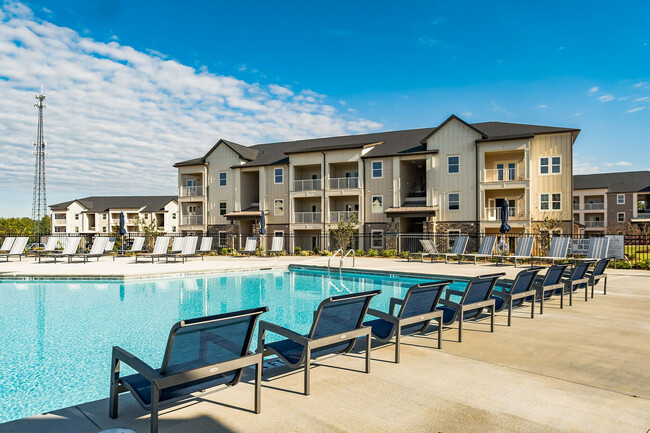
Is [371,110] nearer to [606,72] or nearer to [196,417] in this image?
[606,72]

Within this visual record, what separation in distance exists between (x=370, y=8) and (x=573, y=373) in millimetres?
21583

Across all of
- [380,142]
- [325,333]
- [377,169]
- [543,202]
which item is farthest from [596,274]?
[380,142]

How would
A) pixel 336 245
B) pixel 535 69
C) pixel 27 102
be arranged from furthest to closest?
pixel 27 102
pixel 336 245
pixel 535 69

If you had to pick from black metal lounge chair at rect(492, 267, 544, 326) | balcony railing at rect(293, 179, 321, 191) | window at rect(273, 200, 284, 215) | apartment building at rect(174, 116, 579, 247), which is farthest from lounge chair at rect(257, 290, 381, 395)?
window at rect(273, 200, 284, 215)

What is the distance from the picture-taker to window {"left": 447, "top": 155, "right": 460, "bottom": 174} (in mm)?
28859

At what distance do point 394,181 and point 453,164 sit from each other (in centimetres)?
430

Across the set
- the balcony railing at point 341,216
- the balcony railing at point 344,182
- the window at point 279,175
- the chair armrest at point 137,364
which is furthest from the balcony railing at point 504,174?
the chair armrest at point 137,364

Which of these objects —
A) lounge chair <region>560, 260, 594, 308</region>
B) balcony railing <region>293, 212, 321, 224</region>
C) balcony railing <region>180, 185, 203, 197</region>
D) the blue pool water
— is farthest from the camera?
balcony railing <region>180, 185, 203, 197</region>

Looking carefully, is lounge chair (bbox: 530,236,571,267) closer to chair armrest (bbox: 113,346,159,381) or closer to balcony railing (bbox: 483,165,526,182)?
balcony railing (bbox: 483,165,526,182)

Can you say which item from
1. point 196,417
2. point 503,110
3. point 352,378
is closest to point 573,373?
point 352,378

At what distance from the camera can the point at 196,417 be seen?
10.7 ft

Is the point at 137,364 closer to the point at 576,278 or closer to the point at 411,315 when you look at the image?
the point at 411,315

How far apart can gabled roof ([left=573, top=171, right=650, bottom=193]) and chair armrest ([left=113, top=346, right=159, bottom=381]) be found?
A: 6664 centimetres

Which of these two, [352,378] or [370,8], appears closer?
[352,378]
